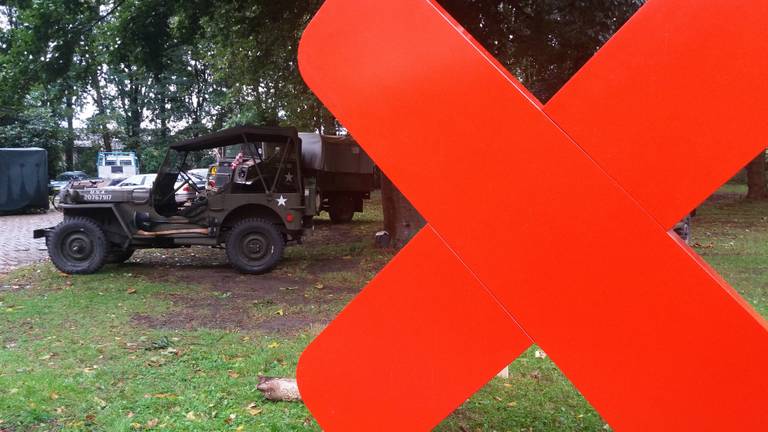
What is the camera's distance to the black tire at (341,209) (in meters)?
17.8

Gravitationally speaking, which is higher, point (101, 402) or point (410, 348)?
point (410, 348)

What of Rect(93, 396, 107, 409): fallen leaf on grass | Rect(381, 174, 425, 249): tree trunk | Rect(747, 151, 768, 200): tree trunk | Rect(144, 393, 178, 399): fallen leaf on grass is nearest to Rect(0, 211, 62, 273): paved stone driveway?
Rect(381, 174, 425, 249): tree trunk

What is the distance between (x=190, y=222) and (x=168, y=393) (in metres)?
6.02

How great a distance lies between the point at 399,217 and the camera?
36.8 feet

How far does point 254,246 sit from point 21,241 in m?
8.02

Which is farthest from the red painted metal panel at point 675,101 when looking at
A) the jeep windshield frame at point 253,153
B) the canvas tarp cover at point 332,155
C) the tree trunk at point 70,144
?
the tree trunk at point 70,144

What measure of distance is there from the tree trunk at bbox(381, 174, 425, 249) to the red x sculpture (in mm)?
8452

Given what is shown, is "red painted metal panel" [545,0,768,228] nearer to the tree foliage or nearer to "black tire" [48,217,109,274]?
the tree foliage

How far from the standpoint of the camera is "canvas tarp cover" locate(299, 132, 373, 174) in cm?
1664

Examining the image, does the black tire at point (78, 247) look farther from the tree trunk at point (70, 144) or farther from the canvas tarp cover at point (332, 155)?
the tree trunk at point (70, 144)

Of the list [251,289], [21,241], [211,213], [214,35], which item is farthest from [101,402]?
[21,241]

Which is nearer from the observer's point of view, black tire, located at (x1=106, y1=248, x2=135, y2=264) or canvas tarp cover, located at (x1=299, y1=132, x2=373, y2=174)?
black tire, located at (x1=106, y1=248, x2=135, y2=264)

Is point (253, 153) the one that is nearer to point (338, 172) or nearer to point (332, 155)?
point (332, 155)

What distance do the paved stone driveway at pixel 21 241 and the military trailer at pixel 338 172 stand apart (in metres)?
6.36
